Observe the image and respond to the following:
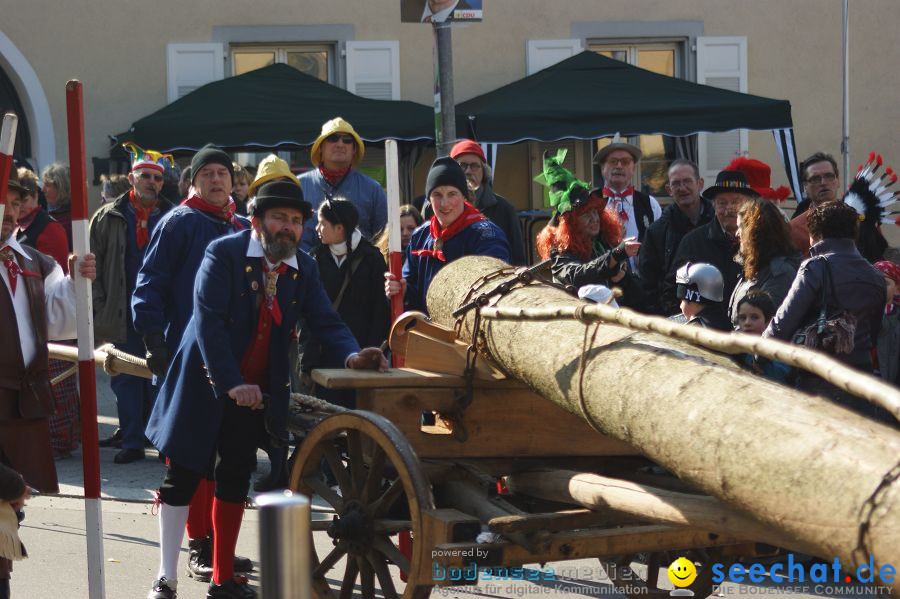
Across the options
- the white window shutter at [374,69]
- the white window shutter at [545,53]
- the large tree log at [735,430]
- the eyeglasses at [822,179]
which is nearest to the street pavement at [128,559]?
the large tree log at [735,430]

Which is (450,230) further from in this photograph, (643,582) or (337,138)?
(643,582)

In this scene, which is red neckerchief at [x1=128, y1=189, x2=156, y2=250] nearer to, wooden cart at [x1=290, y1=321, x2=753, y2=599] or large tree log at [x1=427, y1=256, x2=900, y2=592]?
wooden cart at [x1=290, y1=321, x2=753, y2=599]

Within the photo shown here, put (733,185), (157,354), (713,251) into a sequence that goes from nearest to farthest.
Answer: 1. (157,354)
2. (713,251)
3. (733,185)

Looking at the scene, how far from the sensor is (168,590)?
5141 mm

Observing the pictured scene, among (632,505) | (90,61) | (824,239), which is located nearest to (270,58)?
(90,61)

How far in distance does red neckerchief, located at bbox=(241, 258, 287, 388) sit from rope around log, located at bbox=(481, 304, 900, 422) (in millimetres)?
1276

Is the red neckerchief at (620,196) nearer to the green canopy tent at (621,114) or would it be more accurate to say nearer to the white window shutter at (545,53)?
the green canopy tent at (621,114)

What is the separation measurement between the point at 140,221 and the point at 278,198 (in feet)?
11.0

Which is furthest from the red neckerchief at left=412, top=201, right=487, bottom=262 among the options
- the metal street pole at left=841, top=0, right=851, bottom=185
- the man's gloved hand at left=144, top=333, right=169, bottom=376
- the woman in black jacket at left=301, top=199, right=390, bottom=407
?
the metal street pole at left=841, top=0, right=851, bottom=185

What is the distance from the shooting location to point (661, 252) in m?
7.14

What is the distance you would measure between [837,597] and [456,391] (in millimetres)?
1866

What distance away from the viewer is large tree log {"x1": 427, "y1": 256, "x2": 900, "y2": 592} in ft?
8.90

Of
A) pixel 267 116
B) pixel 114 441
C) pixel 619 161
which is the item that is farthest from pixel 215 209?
pixel 267 116

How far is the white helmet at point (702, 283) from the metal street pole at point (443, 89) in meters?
3.58
